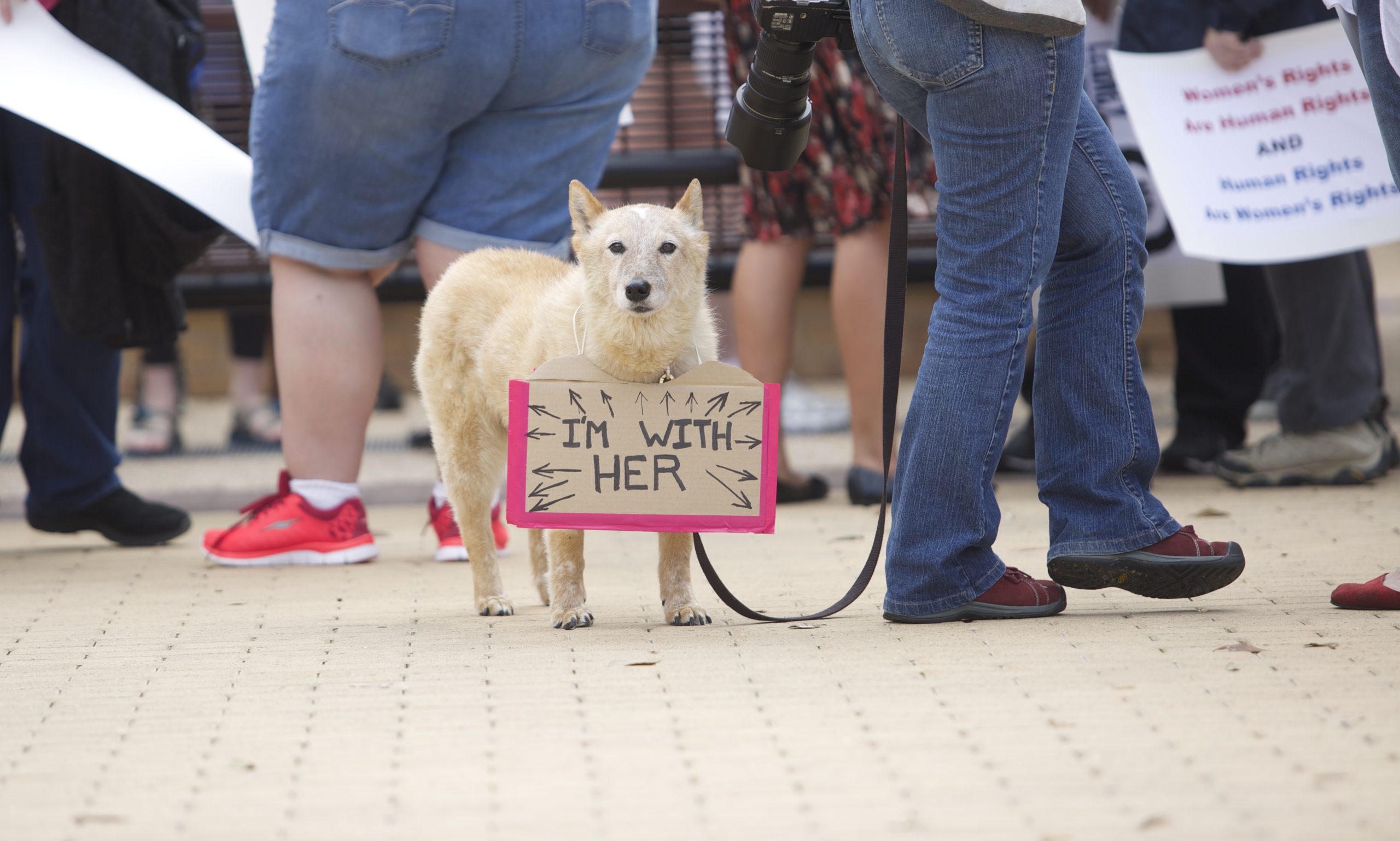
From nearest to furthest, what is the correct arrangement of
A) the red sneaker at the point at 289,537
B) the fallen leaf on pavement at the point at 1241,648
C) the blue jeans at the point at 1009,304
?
the fallen leaf on pavement at the point at 1241,648 → the blue jeans at the point at 1009,304 → the red sneaker at the point at 289,537

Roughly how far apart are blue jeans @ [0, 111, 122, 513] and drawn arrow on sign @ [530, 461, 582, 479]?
178 centimetres

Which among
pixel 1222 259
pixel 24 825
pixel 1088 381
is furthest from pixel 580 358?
pixel 1222 259

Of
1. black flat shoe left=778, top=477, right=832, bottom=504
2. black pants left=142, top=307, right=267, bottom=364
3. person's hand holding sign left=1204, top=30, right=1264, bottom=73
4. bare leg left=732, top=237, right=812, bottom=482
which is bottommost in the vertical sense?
black flat shoe left=778, top=477, right=832, bottom=504

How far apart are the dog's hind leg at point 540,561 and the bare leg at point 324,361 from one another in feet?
2.38

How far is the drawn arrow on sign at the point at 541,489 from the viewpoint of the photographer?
2.62m

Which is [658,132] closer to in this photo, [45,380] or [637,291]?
[45,380]

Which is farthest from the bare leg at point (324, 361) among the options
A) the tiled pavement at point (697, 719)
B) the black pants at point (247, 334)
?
the black pants at point (247, 334)

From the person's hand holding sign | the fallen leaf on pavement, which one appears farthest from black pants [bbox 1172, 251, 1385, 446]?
the fallen leaf on pavement

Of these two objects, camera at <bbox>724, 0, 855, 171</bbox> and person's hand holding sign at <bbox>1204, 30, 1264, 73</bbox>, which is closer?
camera at <bbox>724, 0, 855, 171</bbox>

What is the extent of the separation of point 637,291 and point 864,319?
1.79 meters

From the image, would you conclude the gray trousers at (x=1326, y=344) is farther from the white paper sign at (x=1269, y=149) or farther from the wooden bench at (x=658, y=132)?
the wooden bench at (x=658, y=132)

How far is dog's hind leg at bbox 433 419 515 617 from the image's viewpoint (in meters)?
2.98

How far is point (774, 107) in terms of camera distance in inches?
105

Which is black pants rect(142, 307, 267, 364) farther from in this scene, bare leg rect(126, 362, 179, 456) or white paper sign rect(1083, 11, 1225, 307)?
white paper sign rect(1083, 11, 1225, 307)
